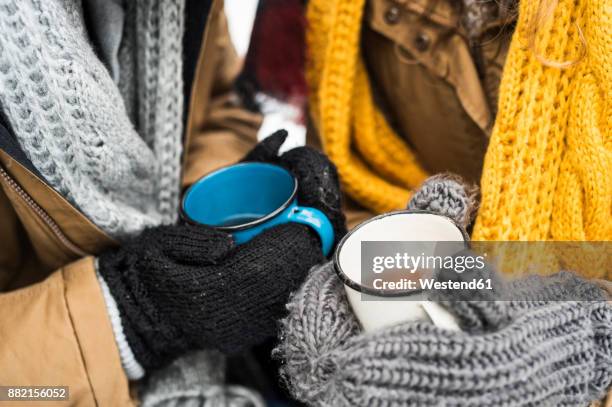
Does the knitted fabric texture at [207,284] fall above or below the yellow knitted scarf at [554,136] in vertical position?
below

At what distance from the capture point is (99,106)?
59 centimetres

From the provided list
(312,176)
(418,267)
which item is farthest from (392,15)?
(418,267)

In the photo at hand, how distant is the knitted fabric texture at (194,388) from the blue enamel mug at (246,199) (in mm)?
180

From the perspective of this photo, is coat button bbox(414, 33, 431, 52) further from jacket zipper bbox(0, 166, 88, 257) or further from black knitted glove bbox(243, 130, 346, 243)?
jacket zipper bbox(0, 166, 88, 257)

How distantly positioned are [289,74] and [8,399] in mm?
597

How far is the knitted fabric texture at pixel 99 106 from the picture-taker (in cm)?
54

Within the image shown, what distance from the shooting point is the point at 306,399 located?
493mm

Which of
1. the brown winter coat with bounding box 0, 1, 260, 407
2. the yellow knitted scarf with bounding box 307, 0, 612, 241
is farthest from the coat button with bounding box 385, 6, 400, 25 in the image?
the brown winter coat with bounding box 0, 1, 260, 407

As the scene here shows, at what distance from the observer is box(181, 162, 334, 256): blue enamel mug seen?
0.61 metres

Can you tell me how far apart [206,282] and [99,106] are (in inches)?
8.1

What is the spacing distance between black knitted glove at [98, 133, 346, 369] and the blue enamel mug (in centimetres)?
1

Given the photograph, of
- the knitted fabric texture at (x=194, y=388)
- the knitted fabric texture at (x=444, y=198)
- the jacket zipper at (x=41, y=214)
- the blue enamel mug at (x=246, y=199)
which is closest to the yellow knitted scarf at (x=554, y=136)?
the knitted fabric texture at (x=444, y=198)

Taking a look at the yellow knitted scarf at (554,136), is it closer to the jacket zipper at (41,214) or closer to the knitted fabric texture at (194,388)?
the knitted fabric texture at (194,388)

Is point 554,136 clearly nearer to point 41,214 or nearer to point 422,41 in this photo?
point 422,41
